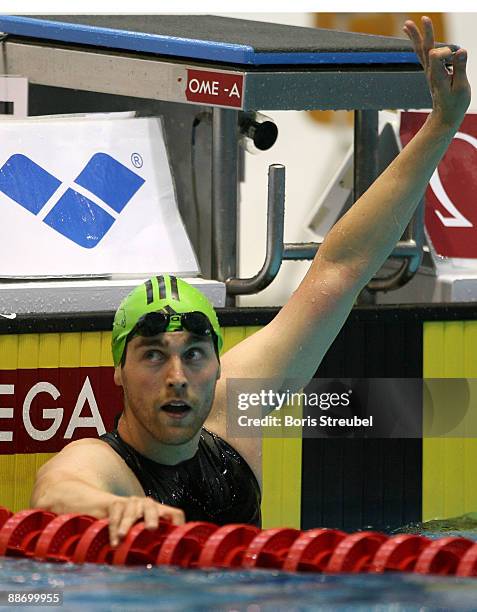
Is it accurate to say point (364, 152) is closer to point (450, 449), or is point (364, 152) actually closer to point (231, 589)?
point (450, 449)

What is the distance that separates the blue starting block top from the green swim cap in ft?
5.47

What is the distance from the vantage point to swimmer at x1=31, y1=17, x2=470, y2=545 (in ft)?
9.21

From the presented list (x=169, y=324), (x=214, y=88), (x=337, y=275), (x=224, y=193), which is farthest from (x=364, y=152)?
(x=169, y=324)

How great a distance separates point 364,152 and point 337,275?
6.34 ft

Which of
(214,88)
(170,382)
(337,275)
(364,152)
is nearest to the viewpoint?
(170,382)

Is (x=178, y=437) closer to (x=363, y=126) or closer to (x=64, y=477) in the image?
(x=64, y=477)

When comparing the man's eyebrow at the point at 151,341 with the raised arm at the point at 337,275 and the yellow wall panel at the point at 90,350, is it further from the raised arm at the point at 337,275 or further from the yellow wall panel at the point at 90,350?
the yellow wall panel at the point at 90,350

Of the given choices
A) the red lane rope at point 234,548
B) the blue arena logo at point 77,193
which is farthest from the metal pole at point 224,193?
the red lane rope at point 234,548

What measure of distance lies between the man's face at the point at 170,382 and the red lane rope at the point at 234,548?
0.20 metres

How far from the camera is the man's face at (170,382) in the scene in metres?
2.82

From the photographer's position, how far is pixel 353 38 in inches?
201

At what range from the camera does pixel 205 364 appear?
2.88 metres

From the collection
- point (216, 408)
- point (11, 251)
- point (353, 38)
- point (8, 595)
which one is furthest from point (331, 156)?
point (8, 595)

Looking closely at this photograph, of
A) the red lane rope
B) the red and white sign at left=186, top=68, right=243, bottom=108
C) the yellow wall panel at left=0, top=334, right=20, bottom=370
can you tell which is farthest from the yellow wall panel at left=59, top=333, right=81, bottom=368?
the red lane rope
